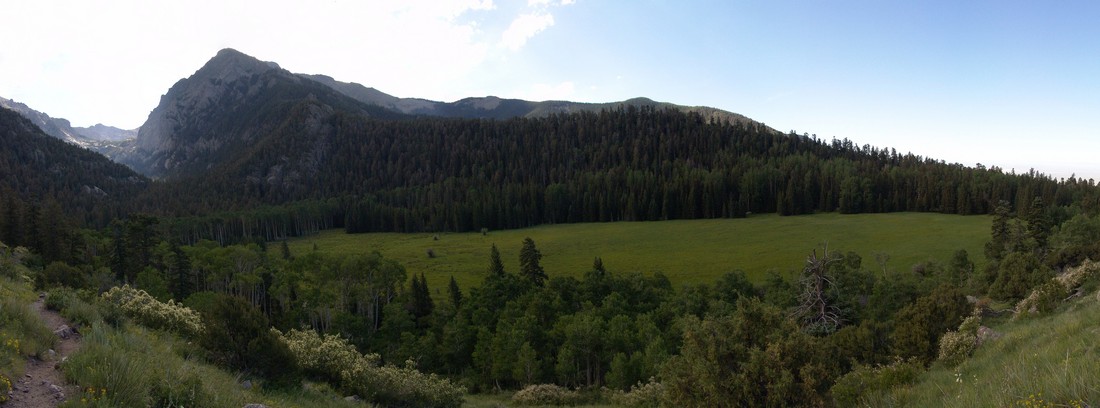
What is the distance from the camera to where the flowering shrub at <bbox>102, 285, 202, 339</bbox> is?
18.3 metres

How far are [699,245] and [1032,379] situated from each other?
118m

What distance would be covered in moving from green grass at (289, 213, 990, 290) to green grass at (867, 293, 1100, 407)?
7044cm

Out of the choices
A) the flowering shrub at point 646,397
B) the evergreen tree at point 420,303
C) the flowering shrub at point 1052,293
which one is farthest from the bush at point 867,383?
the evergreen tree at point 420,303

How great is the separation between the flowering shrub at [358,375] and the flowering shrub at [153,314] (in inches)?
146

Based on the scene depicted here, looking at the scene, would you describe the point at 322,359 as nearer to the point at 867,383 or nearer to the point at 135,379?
the point at 135,379

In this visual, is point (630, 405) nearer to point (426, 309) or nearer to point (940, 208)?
point (426, 309)

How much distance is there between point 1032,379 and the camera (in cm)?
805

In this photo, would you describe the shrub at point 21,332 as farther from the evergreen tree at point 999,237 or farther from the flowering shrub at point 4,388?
the evergreen tree at point 999,237

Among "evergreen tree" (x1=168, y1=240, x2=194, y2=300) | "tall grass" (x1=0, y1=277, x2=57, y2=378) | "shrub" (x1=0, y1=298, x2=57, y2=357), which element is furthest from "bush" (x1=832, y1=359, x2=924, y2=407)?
"evergreen tree" (x1=168, y1=240, x2=194, y2=300)

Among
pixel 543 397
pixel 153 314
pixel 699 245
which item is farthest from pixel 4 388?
pixel 699 245

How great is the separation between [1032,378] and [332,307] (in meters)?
83.5

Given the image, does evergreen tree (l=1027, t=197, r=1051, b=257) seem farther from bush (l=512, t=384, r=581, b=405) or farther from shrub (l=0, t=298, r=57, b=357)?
shrub (l=0, t=298, r=57, b=357)

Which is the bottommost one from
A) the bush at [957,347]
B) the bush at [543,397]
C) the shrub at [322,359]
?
the bush at [543,397]

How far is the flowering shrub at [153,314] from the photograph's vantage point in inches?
721
